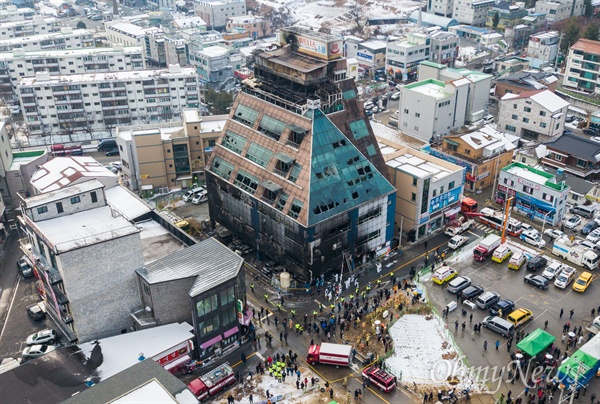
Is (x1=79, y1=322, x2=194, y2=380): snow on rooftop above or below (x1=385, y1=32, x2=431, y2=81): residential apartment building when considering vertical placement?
below

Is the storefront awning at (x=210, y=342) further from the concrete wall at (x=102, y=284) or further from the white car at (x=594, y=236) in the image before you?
the white car at (x=594, y=236)

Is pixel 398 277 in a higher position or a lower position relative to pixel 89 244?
lower

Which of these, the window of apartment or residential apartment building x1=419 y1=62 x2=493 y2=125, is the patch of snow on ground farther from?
residential apartment building x1=419 y1=62 x2=493 y2=125

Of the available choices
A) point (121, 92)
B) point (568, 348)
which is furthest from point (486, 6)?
point (568, 348)

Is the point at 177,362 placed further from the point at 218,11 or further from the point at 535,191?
the point at 218,11

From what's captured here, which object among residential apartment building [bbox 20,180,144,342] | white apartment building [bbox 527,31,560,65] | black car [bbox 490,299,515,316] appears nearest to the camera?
residential apartment building [bbox 20,180,144,342]

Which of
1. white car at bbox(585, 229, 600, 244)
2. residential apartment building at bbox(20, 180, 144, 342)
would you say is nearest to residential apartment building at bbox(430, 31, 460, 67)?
white car at bbox(585, 229, 600, 244)

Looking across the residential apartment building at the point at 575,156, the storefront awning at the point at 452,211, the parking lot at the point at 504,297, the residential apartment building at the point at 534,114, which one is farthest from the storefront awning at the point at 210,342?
the residential apartment building at the point at 534,114

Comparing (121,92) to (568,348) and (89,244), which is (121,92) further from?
(568,348)
